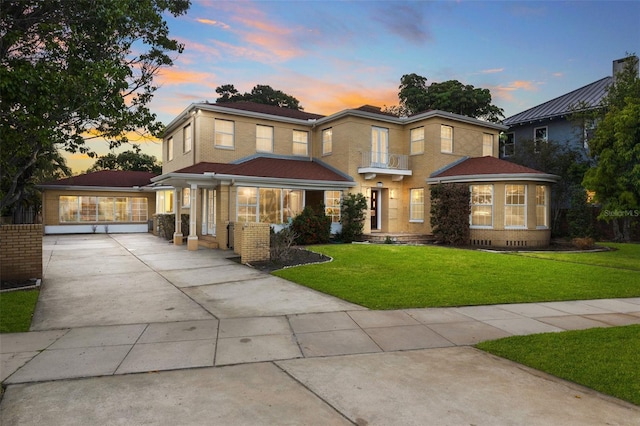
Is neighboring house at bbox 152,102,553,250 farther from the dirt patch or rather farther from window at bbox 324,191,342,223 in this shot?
the dirt patch

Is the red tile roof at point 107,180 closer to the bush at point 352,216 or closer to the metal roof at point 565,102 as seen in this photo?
the bush at point 352,216

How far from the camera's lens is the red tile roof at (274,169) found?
17484mm

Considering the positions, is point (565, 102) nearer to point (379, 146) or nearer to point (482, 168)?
point (482, 168)

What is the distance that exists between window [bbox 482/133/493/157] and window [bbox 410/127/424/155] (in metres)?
4.69

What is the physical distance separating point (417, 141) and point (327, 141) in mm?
5242

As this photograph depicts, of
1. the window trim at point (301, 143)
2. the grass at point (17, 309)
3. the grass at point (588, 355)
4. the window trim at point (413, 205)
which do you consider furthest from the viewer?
the window trim at point (301, 143)

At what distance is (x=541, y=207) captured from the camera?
61.8ft

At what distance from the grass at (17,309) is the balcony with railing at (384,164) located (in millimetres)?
15317

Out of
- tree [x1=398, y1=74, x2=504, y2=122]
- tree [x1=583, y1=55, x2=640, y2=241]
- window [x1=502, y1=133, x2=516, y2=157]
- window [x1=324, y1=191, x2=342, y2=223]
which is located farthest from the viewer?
tree [x1=398, y1=74, x2=504, y2=122]

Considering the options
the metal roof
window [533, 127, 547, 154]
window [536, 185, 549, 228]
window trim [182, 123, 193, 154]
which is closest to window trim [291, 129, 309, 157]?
window trim [182, 123, 193, 154]

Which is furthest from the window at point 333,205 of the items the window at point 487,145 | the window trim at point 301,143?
the window at point 487,145

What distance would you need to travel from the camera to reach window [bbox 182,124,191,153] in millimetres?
19906

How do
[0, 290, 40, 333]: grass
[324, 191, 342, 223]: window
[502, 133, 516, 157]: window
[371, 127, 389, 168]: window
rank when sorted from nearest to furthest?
[0, 290, 40, 333]: grass → [324, 191, 342, 223]: window → [371, 127, 389, 168]: window → [502, 133, 516, 157]: window

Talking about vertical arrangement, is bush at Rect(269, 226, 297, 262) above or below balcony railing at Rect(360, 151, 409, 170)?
below
